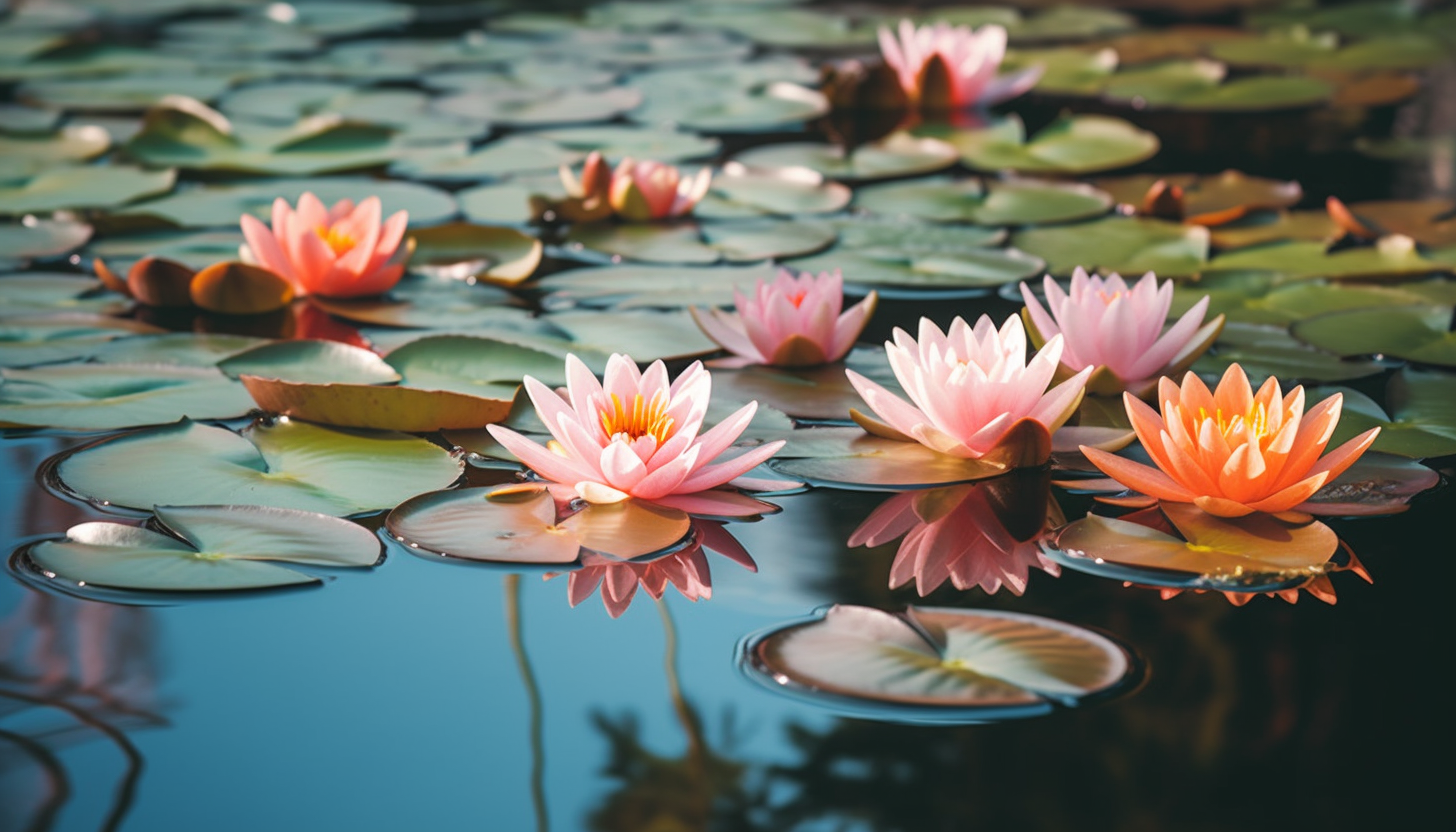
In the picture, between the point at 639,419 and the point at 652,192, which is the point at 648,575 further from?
the point at 652,192

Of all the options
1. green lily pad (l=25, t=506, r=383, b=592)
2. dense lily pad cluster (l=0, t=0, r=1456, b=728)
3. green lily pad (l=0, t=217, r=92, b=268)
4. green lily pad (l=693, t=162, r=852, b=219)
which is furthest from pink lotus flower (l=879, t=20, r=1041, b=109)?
green lily pad (l=25, t=506, r=383, b=592)

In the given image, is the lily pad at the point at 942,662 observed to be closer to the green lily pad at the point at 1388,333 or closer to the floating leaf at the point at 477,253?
the green lily pad at the point at 1388,333

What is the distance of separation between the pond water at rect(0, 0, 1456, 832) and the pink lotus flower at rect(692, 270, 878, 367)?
64mm

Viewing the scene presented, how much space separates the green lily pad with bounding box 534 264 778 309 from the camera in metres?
2.21

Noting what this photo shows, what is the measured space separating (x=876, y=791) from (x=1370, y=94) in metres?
3.55

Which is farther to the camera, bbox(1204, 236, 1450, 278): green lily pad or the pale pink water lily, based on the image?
the pale pink water lily

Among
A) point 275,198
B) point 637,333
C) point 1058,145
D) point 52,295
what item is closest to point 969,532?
point 637,333

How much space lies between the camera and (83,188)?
2.76 metres

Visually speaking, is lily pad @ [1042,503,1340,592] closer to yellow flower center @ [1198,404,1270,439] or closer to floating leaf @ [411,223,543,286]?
yellow flower center @ [1198,404,1270,439]

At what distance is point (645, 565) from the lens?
4.60 feet

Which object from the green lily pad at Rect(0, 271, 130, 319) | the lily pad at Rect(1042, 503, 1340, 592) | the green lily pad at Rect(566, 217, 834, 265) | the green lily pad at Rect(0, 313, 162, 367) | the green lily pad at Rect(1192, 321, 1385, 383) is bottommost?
the lily pad at Rect(1042, 503, 1340, 592)

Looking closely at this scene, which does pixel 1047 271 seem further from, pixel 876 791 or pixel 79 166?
pixel 79 166

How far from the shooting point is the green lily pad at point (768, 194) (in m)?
2.74

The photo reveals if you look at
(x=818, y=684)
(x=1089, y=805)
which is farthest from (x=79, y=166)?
(x=1089, y=805)
